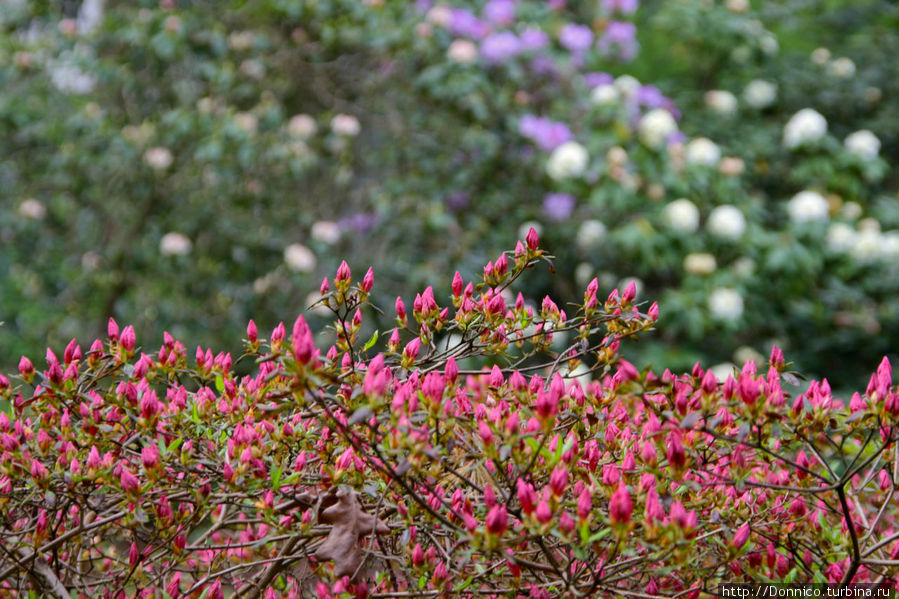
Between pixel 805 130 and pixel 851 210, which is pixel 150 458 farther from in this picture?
pixel 805 130

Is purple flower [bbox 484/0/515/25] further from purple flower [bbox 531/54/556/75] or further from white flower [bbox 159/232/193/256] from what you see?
white flower [bbox 159/232/193/256]

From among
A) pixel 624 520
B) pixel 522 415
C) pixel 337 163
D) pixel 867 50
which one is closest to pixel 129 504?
pixel 522 415

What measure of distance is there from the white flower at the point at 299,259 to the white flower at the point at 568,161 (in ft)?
4.46

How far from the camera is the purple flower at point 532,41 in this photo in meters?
4.68

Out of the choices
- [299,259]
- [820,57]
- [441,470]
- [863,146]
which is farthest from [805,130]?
[441,470]

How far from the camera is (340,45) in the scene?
4887 mm

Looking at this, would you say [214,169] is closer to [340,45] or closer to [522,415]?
[340,45]

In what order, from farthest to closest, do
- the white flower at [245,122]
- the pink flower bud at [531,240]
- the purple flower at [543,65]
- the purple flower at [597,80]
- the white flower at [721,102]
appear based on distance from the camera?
the white flower at [721,102], the purple flower at [597,80], the purple flower at [543,65], the white flower at [245,122], the pink flower bud at [531,240]

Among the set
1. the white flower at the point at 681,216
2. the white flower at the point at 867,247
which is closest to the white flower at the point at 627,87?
the white flower at the point at 681,216

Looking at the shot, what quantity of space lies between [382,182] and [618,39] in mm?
1649

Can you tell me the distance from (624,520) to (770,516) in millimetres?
494

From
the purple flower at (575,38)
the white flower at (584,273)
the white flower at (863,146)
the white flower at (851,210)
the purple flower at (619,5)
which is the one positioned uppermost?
the purple flower at (619,5)

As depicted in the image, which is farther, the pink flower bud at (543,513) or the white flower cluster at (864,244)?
the white flower cluster at (864,244)

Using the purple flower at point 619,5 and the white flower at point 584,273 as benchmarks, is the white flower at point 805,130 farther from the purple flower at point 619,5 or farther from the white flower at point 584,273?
the white flower at point 584,273
